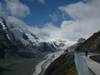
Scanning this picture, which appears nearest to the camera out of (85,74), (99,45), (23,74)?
(85,74)

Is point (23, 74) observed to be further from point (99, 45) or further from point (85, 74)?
point (85, 74)

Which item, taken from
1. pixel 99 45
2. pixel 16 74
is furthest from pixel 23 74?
pixel 99 45

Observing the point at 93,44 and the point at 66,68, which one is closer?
the point at 66,68

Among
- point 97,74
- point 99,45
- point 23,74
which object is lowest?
point 23,74

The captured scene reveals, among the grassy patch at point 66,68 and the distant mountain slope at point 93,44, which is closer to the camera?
the grassy patch at point 66,68

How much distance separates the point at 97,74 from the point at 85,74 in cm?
124

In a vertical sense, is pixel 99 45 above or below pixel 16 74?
above

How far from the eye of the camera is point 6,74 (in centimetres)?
19675

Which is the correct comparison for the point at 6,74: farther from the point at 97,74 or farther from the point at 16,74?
the point at 97,74

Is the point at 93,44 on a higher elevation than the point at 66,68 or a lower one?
lower

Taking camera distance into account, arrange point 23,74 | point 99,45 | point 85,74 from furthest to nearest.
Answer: point 23,74, point 99,45, point 85,74

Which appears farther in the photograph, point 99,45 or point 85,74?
point 99,45

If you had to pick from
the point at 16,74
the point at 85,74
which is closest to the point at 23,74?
the point at 16,74

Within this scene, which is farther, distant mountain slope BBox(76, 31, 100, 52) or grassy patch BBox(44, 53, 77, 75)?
distant mountain slope BBox(76, 31, 100, 52)
